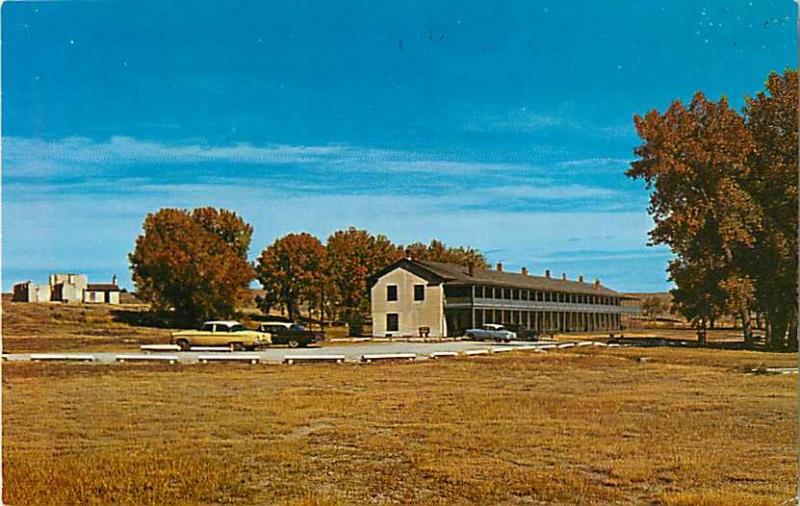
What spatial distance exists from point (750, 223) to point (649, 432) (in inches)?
91.5

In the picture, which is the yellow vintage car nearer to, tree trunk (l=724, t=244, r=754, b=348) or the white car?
the white car

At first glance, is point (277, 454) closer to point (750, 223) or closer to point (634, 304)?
point (634, 304)

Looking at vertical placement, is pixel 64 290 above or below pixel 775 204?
below

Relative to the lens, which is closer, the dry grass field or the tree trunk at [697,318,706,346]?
the dry grass field

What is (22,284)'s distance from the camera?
816cm

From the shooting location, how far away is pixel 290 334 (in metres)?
9.68

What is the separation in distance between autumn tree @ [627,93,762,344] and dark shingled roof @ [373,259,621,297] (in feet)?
2.82

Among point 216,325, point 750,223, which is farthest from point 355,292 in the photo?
point 750,223

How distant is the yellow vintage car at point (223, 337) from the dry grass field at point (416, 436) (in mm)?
385

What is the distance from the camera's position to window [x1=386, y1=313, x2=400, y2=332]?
31.9 ft

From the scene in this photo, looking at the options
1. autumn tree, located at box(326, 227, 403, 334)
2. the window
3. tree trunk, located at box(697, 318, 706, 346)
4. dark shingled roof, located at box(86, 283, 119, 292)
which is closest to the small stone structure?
dark shingled roof, located at box(86, 283, 119, 292)

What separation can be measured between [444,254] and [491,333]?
1639mm

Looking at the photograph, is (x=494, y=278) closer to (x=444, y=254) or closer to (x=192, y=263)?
(x=444, y=254)

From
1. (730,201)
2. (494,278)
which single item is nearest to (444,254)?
(494,278)
